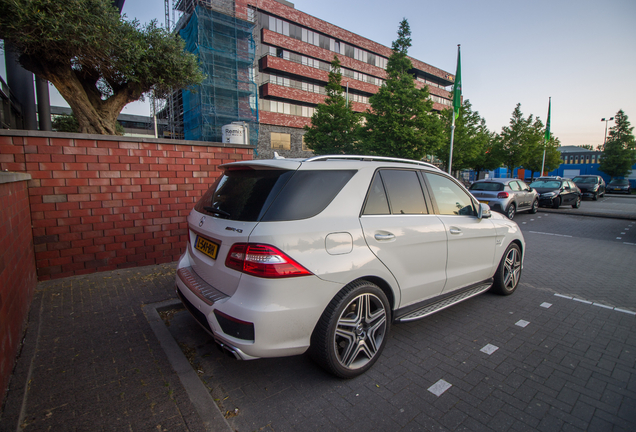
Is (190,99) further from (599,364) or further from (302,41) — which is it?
(599,364)

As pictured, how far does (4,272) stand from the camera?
2654 millimetres

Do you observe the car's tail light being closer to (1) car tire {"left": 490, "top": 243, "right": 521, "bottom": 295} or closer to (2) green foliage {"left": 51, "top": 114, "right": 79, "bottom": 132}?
(1) car tire {"left": 490, "top": 243, "right": 521, "bottom": 295}

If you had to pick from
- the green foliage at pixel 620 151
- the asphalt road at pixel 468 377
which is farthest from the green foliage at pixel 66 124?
the green foliage at pixel 620 151

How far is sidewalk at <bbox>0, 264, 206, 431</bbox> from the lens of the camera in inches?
→ 82.4

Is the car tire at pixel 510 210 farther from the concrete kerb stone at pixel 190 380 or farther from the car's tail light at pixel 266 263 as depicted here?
the concrete kerb stone at pixel 190 380

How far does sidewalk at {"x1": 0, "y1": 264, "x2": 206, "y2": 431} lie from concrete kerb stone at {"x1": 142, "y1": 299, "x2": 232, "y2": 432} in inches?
1.9

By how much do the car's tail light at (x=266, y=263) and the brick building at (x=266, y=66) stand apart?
28.9 meters

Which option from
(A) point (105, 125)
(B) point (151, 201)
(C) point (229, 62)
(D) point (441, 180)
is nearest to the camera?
(D) point (441, 180)

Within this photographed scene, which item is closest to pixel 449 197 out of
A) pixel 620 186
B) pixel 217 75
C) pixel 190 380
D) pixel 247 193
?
pixel 247 193

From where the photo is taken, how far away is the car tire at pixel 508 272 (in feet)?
14.1

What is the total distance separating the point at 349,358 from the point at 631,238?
425 inches

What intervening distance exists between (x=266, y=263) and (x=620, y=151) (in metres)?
55.3

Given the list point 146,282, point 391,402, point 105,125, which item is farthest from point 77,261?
point 391,402

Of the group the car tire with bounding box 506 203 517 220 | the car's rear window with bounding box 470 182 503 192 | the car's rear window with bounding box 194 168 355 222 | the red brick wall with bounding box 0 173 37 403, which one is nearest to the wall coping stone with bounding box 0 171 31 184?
the red brick wall with bounding box 0 173 37 403
